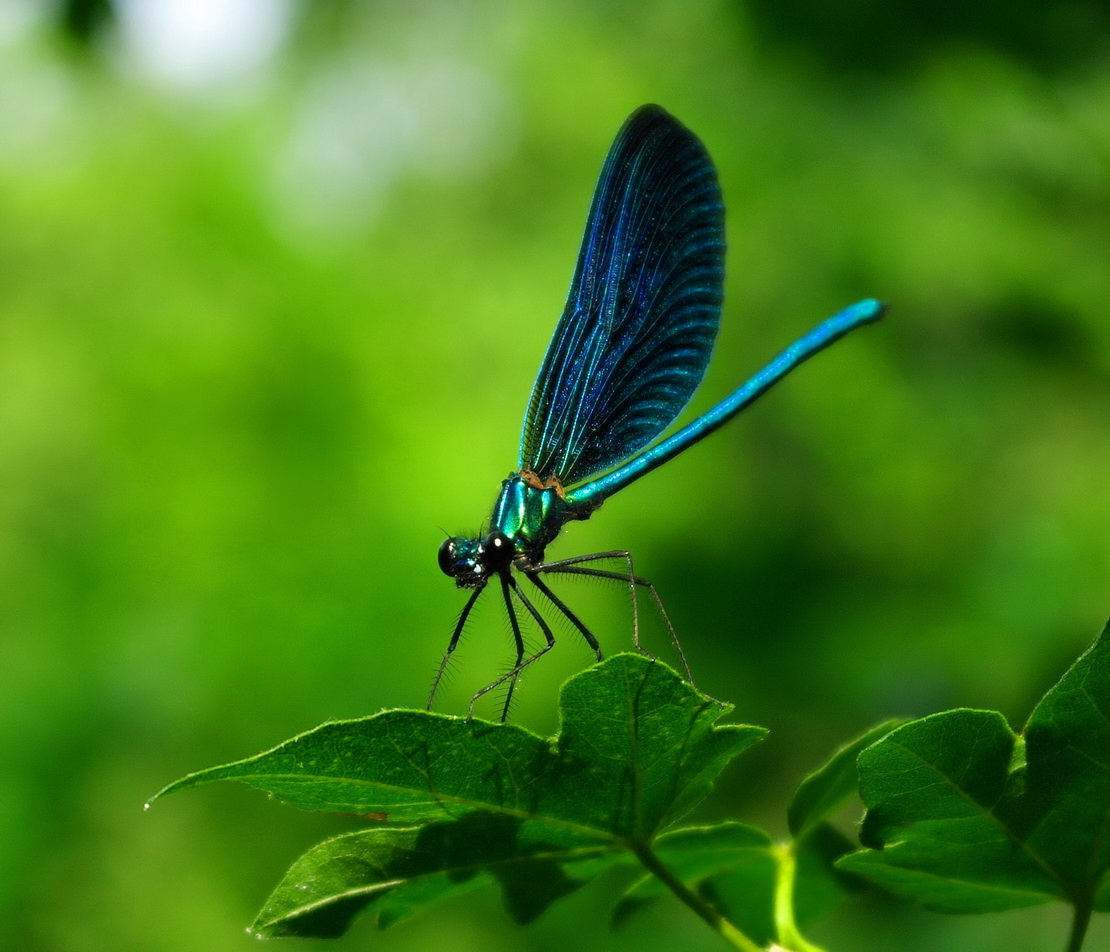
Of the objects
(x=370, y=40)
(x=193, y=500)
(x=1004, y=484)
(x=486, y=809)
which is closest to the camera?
(x=486, y=809)

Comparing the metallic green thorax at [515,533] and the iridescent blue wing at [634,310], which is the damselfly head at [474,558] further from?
the iridescent blue wing at [634,310]

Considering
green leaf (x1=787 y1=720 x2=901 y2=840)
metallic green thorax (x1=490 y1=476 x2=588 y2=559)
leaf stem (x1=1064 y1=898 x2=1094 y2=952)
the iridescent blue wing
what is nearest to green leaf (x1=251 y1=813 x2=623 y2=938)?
green leaf (x1=787 y1=720 x2=901 y2=840)

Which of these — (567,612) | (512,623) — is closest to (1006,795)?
(567,612)

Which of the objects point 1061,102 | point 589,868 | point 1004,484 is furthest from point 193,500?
point 589,868

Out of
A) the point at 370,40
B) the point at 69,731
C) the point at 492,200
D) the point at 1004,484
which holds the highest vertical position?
the point at 370,40

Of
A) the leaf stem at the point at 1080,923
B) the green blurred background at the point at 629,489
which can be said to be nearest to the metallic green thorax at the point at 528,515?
the green blurred background at the point at 629,489

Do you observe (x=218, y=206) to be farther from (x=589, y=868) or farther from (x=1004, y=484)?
(x=589, y=868)
